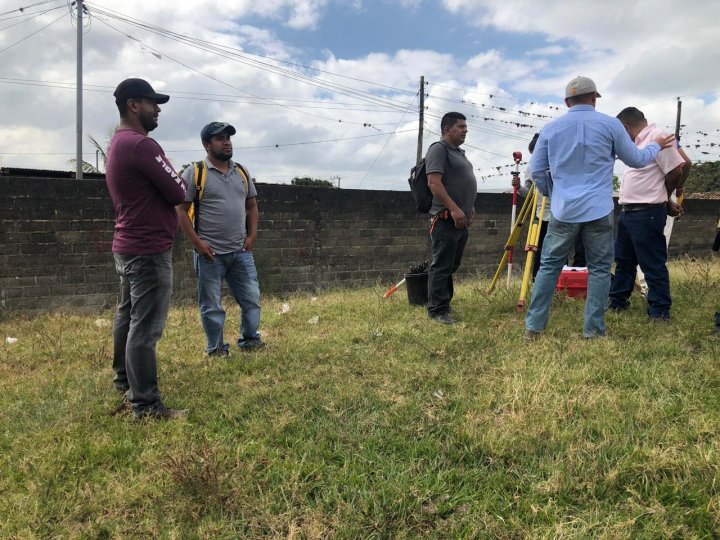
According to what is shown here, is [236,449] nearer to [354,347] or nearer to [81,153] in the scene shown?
[354,347]

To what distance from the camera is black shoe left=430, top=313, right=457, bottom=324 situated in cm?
438

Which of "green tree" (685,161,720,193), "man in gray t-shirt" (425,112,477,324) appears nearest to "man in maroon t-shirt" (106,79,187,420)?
"man in gray t-shirt" (425,112,477,324)

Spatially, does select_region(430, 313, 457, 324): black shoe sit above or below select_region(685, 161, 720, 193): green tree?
below

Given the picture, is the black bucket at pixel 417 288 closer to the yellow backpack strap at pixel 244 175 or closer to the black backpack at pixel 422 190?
the black backpack at pixel 422 190

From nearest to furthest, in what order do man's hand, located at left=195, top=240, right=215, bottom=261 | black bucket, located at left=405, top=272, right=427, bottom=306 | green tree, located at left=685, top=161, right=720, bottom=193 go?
1. man's hand, located at left=195, top=240, right=215, bottom=261
2. black bucket, located at left=405, top=272, right=427, bottom=306
3. green tree, located at left=685, top=161, right=720, bottom=193

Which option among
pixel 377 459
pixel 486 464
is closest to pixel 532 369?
pixel 486 464

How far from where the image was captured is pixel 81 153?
1570 centimetres

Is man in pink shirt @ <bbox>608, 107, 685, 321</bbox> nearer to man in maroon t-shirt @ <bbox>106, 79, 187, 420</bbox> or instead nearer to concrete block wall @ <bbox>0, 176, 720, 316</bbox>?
man in maroon t-shirt @ <bbox>106, 79, 187, 420</bbox>

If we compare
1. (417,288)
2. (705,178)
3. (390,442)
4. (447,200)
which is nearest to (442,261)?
(447,200)

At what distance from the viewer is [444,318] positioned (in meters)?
4.44

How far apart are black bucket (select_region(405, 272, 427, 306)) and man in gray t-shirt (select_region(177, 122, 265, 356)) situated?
A: 74.1 inches

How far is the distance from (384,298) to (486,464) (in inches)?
152

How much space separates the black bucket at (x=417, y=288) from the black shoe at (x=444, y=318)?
2.42 ft

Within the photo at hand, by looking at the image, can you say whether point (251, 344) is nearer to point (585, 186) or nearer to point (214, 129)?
point (214, 129)
